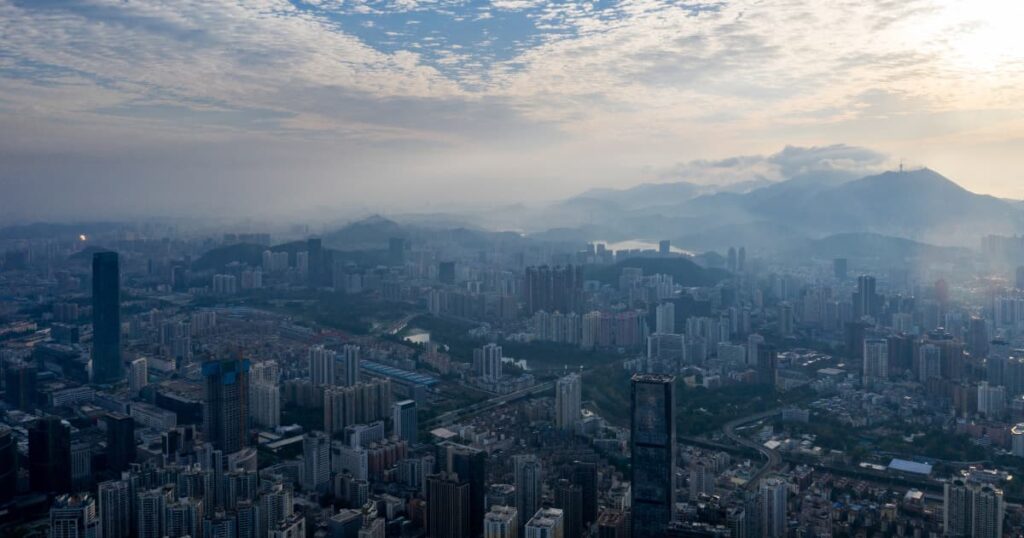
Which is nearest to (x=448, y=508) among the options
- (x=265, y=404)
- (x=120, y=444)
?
(x=120, y=444)

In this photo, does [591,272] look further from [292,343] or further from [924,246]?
[924,246]

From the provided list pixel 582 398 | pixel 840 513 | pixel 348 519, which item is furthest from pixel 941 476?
pixel 348 519

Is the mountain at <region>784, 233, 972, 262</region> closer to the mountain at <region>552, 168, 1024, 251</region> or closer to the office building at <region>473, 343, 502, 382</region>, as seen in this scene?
the mountain at <region>552, 168, 1024, 251</region>

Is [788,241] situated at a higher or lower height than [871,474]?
higher

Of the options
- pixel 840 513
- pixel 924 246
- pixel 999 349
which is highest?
pixel 924 246

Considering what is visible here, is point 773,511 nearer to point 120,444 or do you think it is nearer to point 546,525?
point 546,525

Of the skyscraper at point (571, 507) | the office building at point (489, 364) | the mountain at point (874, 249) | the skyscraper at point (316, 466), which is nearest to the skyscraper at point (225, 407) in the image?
the skyscraper at point (316, 466)
